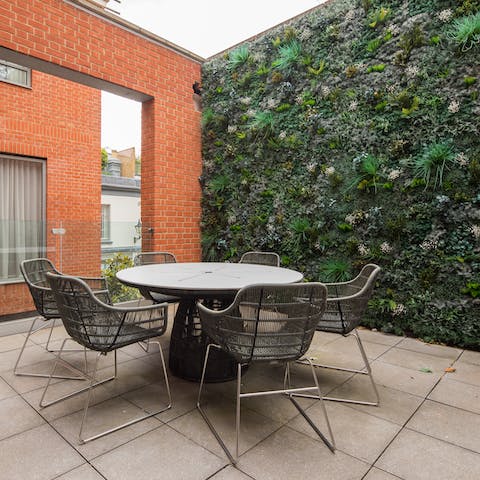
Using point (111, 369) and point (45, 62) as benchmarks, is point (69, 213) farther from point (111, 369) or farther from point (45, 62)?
point (111, 369)

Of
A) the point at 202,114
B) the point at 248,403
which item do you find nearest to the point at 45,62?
the point at 202,114

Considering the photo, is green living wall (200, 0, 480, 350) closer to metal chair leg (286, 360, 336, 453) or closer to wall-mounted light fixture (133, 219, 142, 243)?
wall-mounted light fixture (133, 219, 142, 243)

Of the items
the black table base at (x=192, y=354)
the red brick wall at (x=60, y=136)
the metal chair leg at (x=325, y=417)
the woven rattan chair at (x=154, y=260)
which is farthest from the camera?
the red brick wall at (x=60, y=136)

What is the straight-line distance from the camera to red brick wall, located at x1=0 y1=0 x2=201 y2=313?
3.85 metres

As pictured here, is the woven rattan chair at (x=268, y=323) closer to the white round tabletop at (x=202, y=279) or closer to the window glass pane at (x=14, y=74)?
the white round tabletop at (x=202, y=279)

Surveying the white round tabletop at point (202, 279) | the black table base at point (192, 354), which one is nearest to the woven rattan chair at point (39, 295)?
the white round tabletop at point (202, 279)

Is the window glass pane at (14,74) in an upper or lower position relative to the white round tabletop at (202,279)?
upper

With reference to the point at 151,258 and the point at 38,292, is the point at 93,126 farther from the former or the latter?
the point at 38,292

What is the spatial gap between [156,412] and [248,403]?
586 mm

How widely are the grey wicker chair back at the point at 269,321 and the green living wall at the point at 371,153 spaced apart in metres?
2.26

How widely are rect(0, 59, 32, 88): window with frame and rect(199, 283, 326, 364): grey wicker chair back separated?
6.46m

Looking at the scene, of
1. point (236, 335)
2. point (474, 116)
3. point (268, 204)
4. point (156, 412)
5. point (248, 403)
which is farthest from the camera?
point (268, 204)

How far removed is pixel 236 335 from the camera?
1819 millimetres

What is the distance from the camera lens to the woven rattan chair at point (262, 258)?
388cm
